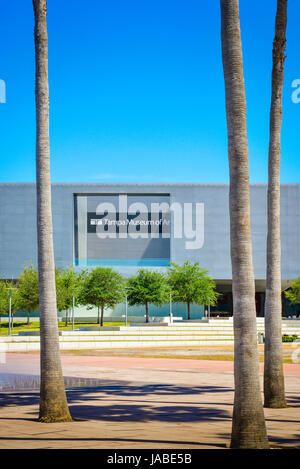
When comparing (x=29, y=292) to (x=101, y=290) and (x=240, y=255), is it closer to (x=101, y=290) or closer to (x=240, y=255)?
(x=101, y=290)

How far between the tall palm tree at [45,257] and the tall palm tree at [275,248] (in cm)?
437

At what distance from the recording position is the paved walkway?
27.6 feet

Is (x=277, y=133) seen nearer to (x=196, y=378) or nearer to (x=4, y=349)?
(x=196, y=378)

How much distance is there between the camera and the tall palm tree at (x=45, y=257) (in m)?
10.6

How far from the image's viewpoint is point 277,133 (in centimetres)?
1309

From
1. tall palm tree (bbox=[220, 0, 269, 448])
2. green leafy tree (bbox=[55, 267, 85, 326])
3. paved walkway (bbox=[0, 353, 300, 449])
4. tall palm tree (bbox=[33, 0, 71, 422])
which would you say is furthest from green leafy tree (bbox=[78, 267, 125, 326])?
tall palm tree (bbox=[220, 0, 269, 448])

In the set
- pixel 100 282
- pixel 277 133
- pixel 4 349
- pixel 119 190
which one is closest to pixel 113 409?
pixel 277 133

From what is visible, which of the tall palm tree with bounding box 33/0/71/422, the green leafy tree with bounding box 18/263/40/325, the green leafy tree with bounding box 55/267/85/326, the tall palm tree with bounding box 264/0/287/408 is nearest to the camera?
the tall palm tree with bounding box 33/0/71/422

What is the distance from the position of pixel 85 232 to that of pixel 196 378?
249 ft

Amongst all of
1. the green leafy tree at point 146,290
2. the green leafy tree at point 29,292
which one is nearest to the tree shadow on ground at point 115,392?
the green leafy tree at point 29,292

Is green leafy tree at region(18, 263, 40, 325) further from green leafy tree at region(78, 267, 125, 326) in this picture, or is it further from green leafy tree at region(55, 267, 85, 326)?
green leafy tree at region(78, 267, 125, 326)

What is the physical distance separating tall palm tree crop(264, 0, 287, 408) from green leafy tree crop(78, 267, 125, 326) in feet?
173

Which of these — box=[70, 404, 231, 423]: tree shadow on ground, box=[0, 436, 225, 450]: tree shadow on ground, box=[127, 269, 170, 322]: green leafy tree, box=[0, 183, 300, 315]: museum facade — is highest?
box=[0, 183, 300, 315]: museum facade

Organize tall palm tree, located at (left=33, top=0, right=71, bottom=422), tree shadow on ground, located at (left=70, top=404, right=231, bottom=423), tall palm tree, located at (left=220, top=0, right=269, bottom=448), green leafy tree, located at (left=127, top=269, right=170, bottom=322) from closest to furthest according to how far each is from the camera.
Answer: tall palm tree, located at (left=220, top=0, right=269, bottom=448)
tall palm tree, located at (left=33, top=0, right=71, bottom=422)
tree shadow on ground, located at (left=70, top=404, right=231, bottom=423)
green leafy tree, located at (left=127, top=269, right=170, bottom=322)
